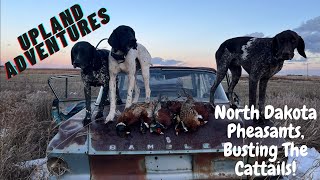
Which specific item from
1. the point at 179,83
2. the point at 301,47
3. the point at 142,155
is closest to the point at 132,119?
the point at 142,155

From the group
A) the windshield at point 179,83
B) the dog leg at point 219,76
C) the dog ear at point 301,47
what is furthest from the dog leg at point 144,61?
the dog ear at point 301,47

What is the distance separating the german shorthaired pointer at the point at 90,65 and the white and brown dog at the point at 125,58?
0.08 meters

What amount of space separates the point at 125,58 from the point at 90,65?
1.18 feet

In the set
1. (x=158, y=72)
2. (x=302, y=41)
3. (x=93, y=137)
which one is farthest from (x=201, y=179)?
(x=158, y=72)

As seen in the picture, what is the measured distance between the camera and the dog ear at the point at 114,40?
340 cm

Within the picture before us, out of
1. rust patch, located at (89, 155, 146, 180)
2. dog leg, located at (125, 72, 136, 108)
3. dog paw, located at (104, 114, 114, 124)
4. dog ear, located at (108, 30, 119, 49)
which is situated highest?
dog ear, located at (108, 30, 119, 49)

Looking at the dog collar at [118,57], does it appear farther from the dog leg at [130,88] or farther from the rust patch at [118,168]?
the rust patch at [118,168]

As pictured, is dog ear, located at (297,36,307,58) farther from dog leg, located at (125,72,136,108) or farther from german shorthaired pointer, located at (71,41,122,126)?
german shorthaired pointer, located at (71,41,122,126)

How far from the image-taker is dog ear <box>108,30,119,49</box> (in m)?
3.40

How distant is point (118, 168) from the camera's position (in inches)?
113

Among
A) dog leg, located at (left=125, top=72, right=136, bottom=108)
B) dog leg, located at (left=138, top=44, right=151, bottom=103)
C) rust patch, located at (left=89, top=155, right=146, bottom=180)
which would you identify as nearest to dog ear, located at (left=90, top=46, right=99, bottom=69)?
dog leg, located at (left=125, top=72, right=136, bottom=108)

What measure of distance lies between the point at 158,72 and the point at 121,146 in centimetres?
195

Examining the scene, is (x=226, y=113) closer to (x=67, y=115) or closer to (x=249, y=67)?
(x=249, y=67)

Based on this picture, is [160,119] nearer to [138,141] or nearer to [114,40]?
[138,141]
